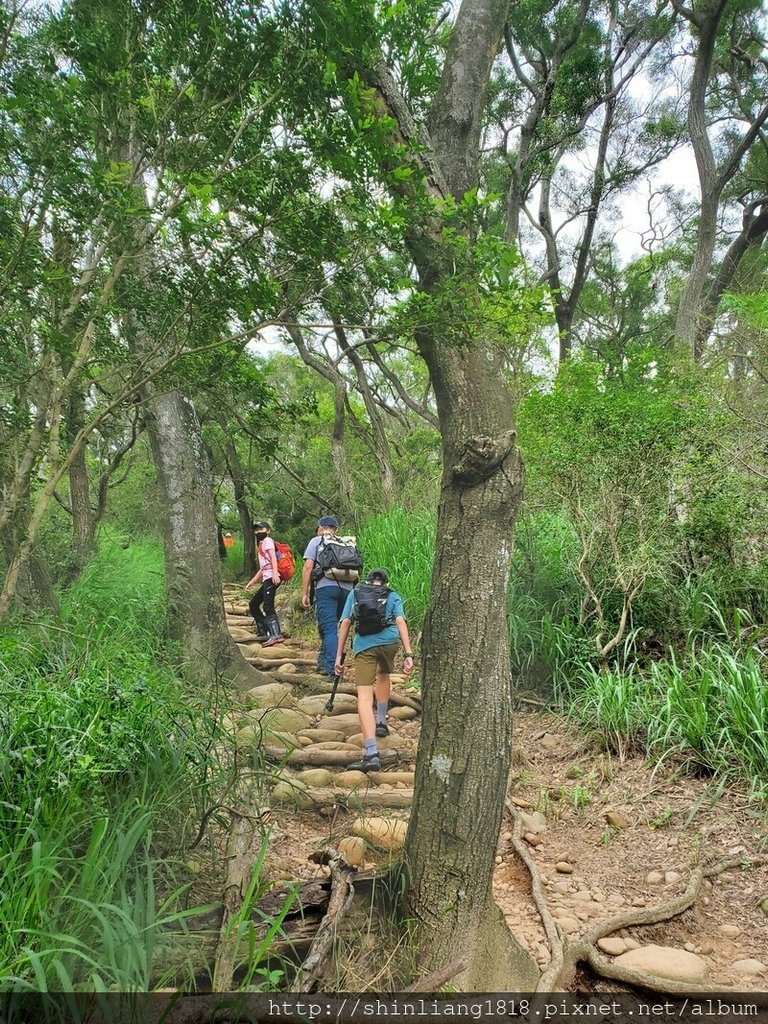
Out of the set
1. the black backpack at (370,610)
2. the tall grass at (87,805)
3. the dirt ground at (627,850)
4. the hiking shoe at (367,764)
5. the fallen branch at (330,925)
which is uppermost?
the black backpack at (370,610)

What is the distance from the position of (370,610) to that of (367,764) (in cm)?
109

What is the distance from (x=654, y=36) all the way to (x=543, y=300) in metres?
13.2

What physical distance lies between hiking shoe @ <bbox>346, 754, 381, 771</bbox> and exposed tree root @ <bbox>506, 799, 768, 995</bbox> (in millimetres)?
1370

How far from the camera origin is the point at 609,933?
3014mm

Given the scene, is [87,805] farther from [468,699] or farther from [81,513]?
[81,513]

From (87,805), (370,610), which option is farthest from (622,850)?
(87,805)

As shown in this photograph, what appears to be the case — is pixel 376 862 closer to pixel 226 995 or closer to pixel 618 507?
pixel 226 995

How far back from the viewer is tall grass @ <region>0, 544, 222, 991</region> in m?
2.04

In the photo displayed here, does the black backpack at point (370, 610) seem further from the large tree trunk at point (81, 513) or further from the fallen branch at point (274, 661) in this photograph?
the large tree trunk at point (81, 513)

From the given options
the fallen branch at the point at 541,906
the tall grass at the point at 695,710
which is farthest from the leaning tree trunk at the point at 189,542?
the tall grass at the point at 695,710

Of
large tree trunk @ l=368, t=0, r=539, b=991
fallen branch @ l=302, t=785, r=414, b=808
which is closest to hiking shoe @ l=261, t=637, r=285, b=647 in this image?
fallen branch @ l=302, t=785, r=414, b=808

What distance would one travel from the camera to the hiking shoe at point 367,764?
4746mm

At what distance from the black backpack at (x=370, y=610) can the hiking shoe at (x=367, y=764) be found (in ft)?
2.90

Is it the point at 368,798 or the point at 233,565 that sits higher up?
the point at 233,565
